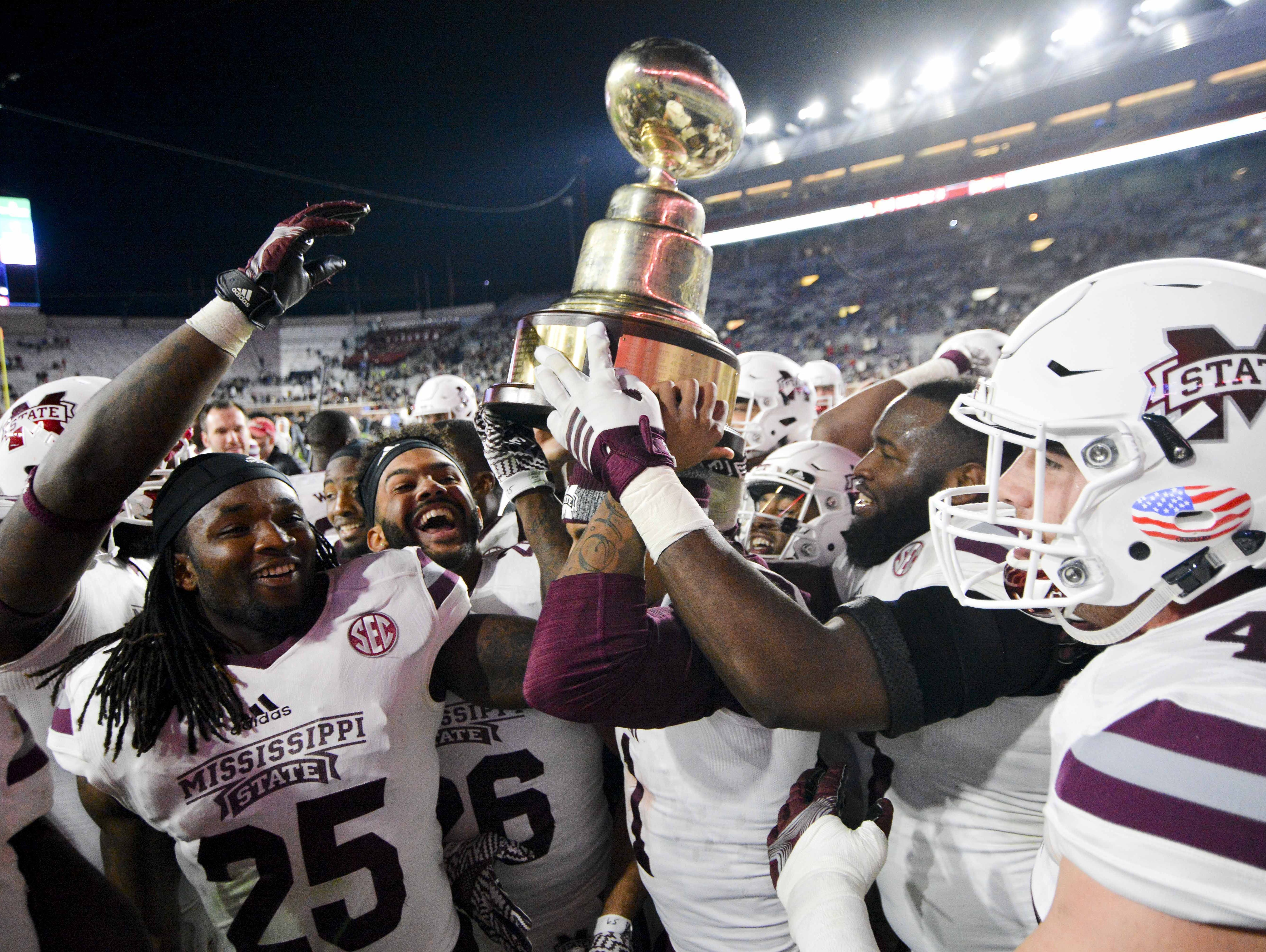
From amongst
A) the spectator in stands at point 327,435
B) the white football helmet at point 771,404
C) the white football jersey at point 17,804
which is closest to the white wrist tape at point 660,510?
Result: the white football jersey at point 17,804

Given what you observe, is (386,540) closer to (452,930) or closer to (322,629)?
(322,629)

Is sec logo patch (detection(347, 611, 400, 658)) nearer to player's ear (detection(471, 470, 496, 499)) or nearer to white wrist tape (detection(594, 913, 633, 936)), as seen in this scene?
A: white wrist tape (detection(594, 913, 633, 936))

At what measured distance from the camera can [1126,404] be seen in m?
1.11

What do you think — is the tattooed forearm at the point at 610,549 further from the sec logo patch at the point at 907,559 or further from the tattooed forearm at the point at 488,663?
the sec logo patch at the point at 907,559

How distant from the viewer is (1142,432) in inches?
43.0

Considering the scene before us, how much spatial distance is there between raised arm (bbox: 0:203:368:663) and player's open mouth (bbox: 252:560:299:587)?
13.2 inches

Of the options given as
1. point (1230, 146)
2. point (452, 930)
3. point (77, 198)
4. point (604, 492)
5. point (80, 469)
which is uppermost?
point (77, 198)

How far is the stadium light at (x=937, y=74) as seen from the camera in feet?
64.0

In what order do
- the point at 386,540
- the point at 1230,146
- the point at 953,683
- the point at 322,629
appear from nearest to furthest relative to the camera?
1. the point at 953,683
2. the point at 322,629
3. the point at 386,540
4. the point at 1230,146

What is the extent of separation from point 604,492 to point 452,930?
120 cm

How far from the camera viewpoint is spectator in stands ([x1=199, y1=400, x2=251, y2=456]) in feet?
16.6

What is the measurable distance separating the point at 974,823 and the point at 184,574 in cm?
201

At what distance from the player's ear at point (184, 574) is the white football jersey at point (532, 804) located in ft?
2.45

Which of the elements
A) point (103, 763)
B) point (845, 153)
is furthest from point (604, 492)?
point (845, 153)
